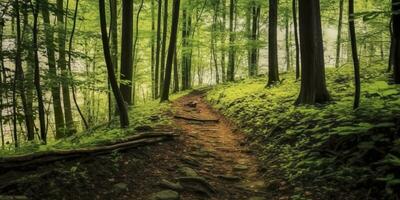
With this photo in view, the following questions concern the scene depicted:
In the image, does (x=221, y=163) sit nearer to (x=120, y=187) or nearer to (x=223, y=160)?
(x=223, y=160)

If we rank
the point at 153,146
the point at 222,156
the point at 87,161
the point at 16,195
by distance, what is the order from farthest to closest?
the point at 222,156 < the point at 153,146 < the point at 87,161 < the point at 16,195

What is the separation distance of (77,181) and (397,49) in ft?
19.5

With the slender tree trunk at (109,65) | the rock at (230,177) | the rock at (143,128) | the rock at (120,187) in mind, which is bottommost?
the rock at (230,177)

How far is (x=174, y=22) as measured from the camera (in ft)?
53.5

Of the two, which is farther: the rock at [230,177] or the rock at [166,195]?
the rock at [230,177]

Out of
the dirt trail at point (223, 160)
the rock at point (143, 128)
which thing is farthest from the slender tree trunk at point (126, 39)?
the rock at point (143, 128)

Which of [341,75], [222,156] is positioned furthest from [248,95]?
[222,156]

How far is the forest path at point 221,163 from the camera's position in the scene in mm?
6250

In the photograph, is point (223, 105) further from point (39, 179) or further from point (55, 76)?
point (39, 179)

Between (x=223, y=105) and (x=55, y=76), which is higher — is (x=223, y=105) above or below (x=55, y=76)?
below

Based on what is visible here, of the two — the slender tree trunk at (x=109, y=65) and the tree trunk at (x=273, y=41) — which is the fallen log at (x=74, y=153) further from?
the tree trunk at (x=273, y=41)

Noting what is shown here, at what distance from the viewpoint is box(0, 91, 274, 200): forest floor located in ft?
16.7

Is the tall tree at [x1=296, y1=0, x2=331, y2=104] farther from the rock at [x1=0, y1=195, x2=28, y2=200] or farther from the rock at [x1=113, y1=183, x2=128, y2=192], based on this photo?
the rock at [x1=0, y1=195, x2=28, y2=200]

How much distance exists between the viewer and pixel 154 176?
257 inches
